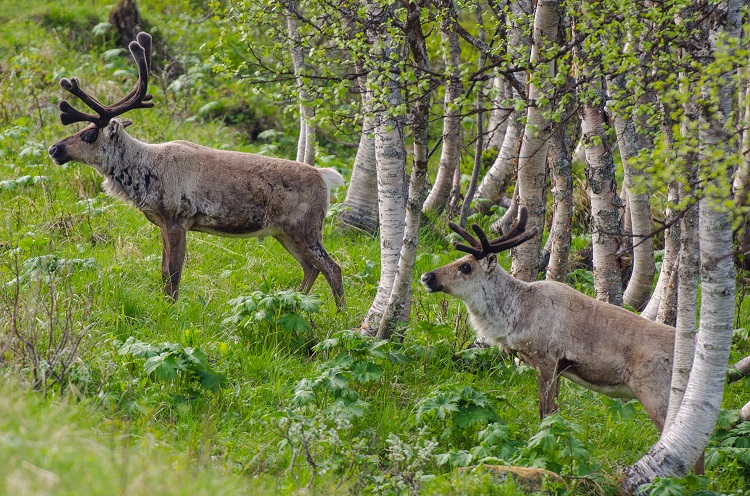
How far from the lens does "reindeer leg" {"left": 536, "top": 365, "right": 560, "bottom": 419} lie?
22.7ft

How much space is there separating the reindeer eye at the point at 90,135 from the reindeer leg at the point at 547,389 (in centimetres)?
494

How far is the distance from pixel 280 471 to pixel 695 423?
2.67 m

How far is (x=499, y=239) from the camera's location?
24.2ft

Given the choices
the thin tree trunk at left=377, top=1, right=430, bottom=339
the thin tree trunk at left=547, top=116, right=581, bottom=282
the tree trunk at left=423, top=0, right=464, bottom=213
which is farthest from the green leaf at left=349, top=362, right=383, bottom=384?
the tree trunk at left=423, top=0, right=464, bottom=213

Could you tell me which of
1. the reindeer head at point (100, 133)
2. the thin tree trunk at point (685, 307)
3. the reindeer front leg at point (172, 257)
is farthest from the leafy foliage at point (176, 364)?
the thin tree trunk at point (685, 307)

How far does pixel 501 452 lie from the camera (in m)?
6.10

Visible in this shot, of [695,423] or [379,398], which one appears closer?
[695,423]

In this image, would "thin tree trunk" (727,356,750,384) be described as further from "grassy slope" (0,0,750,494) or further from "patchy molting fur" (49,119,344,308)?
"patchy molting fur" (49,119,344,308)

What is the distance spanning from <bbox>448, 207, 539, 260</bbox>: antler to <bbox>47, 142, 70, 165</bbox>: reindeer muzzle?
13.6ft

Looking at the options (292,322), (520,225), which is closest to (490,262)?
(520,225)

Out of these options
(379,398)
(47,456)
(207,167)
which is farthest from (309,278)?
(47,456)

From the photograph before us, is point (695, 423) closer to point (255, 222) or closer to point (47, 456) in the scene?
point (47, 456)

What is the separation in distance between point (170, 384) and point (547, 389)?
2.86 meters

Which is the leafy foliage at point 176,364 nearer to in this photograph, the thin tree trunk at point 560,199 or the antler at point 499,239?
the antler at point 499,239
